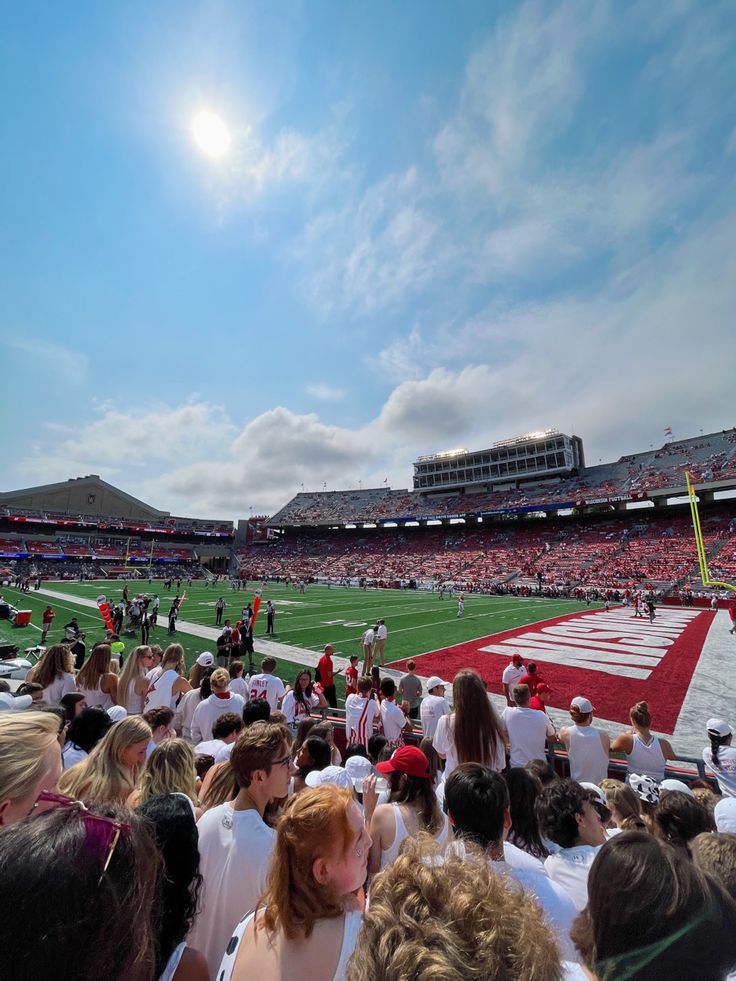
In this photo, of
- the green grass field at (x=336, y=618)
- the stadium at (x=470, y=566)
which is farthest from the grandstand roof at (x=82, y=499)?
the green grass field at (x=336, y=618)

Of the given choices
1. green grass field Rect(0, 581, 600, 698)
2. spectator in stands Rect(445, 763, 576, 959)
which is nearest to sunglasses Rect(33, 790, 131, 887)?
spectator in stands Rect(445, 763, 576, 959)

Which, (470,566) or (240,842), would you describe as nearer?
(240,842)

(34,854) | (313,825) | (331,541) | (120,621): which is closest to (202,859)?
(313,825)

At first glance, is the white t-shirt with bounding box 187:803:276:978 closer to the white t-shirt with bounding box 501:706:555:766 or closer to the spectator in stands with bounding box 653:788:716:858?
the spectator in stands with bounding box 653:788:716:858

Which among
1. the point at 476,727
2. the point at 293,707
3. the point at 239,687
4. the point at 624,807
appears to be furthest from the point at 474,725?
the point at 239,687

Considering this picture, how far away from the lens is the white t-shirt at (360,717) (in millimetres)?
5895

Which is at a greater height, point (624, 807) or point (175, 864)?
point (175, 864)

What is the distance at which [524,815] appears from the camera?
110 inches

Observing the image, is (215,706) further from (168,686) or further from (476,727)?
(476,727)

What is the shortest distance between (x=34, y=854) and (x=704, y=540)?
51.7 m

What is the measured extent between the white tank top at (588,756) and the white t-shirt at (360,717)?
248 cm

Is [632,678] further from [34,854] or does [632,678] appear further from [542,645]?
[34,854]

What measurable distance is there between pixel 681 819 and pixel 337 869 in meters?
2.74

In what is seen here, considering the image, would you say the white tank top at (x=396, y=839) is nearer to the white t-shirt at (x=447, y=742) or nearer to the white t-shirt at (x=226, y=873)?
the white t-shirt at (x=226, y=873)
